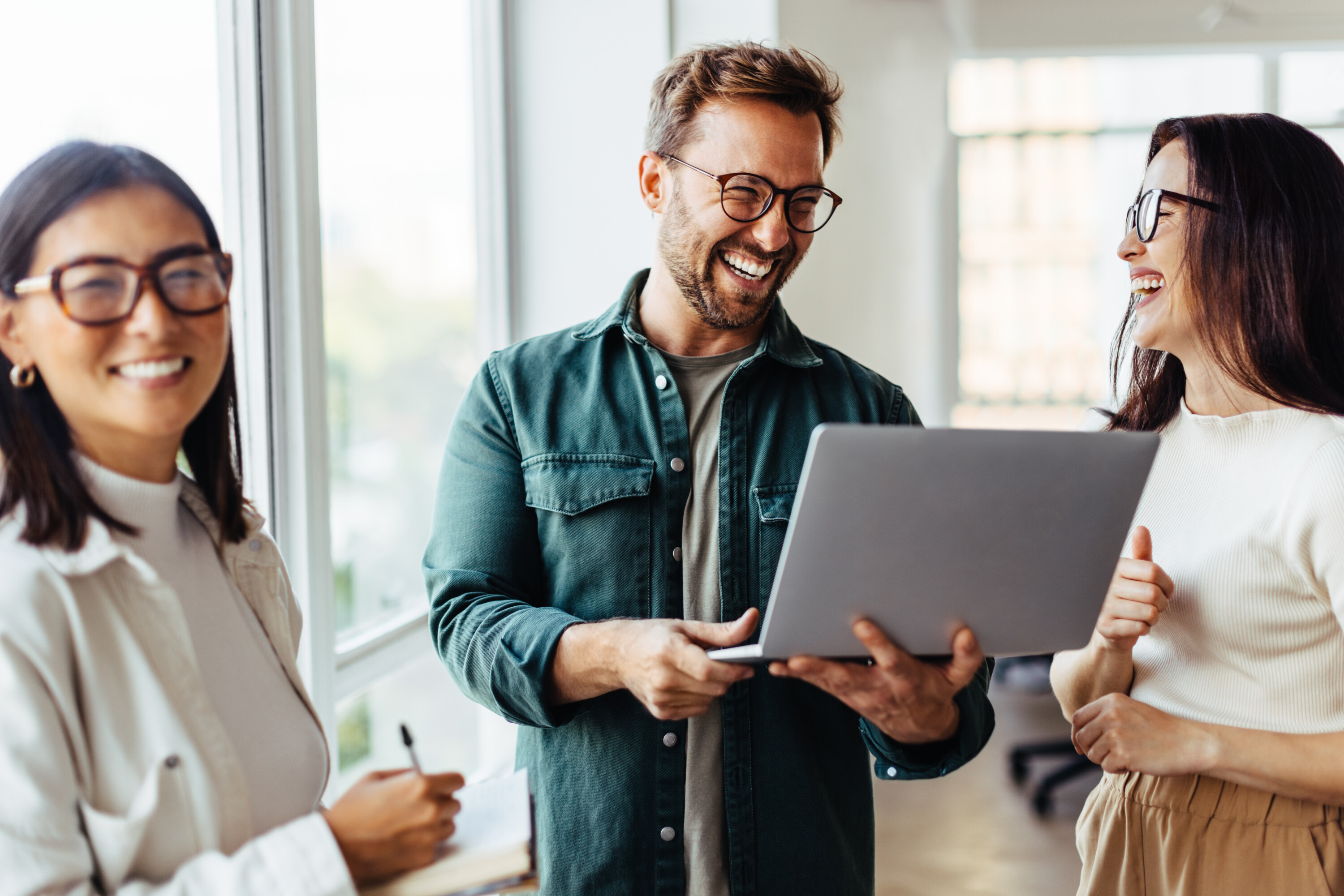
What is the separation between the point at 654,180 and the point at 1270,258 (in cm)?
88

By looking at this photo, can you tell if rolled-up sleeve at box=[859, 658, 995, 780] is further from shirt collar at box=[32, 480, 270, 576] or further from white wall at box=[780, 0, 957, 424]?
white wall at box=[780, 0, 957, 424]

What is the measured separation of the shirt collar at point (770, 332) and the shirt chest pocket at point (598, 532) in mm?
220

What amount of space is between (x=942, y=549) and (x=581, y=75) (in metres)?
2.16

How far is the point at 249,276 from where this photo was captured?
5.47ft

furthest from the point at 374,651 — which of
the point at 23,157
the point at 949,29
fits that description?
the point at 949,29

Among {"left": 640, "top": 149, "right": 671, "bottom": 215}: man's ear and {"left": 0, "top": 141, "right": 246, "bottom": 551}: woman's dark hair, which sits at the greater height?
{"left": 640, "top": 149, "right": 671, "bottom": 215}: man's ear

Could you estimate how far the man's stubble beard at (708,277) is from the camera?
1437 mm

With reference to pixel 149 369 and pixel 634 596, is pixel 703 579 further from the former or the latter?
pixel 149 369

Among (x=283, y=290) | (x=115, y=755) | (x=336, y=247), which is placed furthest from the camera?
(x=336, y=247)

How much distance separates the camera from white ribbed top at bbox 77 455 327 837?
79 cm

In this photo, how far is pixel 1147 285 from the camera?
1.48 meters

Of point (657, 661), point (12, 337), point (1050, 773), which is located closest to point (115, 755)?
point (12, 337)

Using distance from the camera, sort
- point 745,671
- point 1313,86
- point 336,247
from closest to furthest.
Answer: point 745,671 < point 336,247 < point 1313,86

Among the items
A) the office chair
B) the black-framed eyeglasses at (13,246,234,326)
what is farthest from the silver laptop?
the office chair
